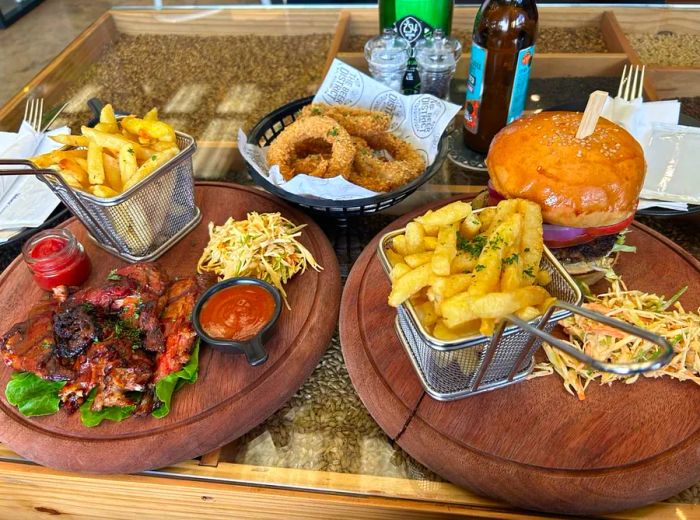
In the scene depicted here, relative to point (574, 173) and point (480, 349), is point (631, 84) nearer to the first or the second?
point (574, 173)

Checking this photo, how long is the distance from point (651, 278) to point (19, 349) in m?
2.30

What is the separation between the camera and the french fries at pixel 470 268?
1.19 m

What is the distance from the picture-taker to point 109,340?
1619 mm

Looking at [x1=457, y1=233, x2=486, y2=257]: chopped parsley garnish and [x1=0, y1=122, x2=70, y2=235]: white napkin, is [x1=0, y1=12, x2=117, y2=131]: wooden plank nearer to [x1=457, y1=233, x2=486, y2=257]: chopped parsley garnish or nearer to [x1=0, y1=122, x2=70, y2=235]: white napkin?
[x1=0, y1=122, x2=70, y2=235]: white napkin

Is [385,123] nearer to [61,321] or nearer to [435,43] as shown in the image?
[435,43]

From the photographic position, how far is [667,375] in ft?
5.04

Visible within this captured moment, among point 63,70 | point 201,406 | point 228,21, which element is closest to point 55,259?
point 201,406

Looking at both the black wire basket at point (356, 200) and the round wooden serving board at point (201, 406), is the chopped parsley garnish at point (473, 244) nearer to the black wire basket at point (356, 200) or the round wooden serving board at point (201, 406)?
the black wire basket at point (356, 200)

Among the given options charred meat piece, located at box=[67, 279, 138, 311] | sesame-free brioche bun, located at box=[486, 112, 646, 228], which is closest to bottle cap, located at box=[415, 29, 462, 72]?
A: sesame-free brioche bun, located at box=[486, 112, 646, 228]

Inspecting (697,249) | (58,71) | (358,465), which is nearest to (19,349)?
(358,465)

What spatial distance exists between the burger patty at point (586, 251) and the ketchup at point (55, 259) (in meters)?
1.87

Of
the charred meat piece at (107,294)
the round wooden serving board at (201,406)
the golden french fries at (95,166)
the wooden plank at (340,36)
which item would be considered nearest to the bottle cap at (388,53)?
the wooden plank at (340,36)

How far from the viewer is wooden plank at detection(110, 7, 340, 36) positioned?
3.54 meters

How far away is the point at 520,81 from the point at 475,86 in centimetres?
21
